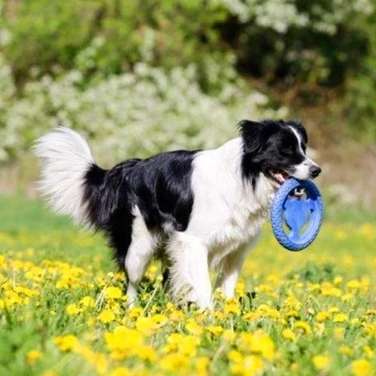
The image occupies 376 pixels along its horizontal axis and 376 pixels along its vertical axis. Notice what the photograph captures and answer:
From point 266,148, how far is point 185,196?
0.73 metres

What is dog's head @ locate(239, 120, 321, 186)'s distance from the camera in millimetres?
7164

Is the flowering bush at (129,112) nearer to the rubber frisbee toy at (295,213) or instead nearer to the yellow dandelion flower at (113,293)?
the rubber frisbee toy at (295,213)

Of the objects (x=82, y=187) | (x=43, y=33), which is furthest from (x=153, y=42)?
Result: (x=82, y=187)

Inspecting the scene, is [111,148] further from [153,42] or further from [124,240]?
[124,240]

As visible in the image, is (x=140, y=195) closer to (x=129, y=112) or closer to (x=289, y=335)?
(x=289, y=335)

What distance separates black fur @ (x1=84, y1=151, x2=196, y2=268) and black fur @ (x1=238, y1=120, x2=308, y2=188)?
0.52 meters

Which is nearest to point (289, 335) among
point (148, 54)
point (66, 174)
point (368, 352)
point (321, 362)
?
point (368, 352)

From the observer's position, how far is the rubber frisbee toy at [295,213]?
7.18 metres

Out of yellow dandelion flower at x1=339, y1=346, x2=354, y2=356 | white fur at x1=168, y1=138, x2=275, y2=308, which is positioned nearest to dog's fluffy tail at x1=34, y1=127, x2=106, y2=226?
white fur at x1=168, y1=138, x2=275, y2=308

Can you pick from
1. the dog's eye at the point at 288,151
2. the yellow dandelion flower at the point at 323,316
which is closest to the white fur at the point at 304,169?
the dog's eye at the point at 288,151

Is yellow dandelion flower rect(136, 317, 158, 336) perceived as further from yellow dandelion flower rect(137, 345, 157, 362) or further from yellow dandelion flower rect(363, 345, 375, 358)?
yellow dandelion flower rect(363, 345, 375, 358)

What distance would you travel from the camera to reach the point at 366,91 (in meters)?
28.1

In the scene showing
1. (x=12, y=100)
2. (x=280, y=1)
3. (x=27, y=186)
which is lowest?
(x=27, y=186)

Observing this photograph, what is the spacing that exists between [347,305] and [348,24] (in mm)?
21410
